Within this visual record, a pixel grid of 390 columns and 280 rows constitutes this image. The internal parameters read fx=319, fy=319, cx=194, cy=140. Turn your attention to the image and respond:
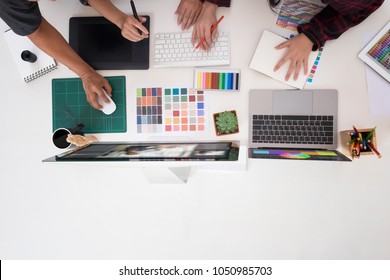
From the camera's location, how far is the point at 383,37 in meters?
1.08

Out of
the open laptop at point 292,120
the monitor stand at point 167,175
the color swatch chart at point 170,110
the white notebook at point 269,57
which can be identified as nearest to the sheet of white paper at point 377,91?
the open laptop at point 292,120

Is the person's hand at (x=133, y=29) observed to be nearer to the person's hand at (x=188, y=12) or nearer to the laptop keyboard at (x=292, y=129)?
the person's hand at (x=188, y=12)

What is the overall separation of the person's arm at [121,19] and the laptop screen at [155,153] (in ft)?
1.24

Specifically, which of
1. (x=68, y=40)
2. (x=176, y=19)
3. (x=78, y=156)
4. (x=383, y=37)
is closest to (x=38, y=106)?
(x=68, y=40)

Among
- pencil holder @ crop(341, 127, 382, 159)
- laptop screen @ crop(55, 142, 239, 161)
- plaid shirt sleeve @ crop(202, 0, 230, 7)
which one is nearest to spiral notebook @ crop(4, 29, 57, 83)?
laptop screen @ crop(55, 142, 239, 161)

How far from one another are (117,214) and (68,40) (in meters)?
0.68

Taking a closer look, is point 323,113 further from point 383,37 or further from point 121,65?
point 121,65

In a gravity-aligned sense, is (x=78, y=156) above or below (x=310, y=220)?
above

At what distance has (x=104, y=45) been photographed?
1.19m

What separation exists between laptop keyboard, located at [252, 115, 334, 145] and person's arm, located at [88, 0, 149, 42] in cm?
49

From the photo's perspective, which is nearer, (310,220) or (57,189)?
(310,220)

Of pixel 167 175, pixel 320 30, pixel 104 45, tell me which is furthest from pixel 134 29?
pixel 320 30

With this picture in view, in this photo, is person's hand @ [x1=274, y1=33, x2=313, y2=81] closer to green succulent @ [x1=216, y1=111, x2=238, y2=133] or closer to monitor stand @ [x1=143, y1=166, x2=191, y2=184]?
green succulent @ [x1=216, y1=111, x2=238, y2=133]

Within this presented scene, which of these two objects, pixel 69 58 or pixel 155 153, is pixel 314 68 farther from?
pixel 69 58
